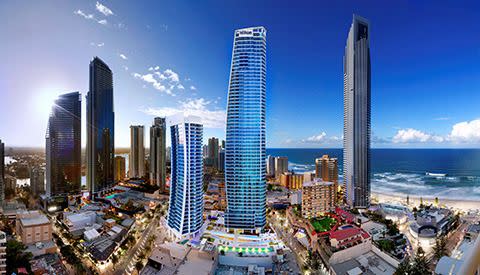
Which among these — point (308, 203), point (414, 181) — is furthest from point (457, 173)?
point (308, 203)

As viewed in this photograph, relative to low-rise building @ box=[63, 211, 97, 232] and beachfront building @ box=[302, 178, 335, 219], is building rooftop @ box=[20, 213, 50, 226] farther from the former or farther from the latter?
beachfront building @ box=[302, 178, 335, 219]

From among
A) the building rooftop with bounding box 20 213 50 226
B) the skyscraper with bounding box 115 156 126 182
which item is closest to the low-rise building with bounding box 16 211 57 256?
the building rooftop with bounding box 20 213 50 226

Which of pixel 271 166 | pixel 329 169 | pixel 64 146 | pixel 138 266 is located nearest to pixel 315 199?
pixel 329 169

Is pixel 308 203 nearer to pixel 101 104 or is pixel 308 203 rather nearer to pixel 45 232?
pixel 45 232

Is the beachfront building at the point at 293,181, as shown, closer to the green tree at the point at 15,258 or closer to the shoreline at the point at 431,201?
the shoreline at the point at 431,201

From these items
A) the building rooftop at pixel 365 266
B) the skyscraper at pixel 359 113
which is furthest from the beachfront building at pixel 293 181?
the building rooftop at pixel 365 266

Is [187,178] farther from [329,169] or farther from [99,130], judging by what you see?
[99,130]
